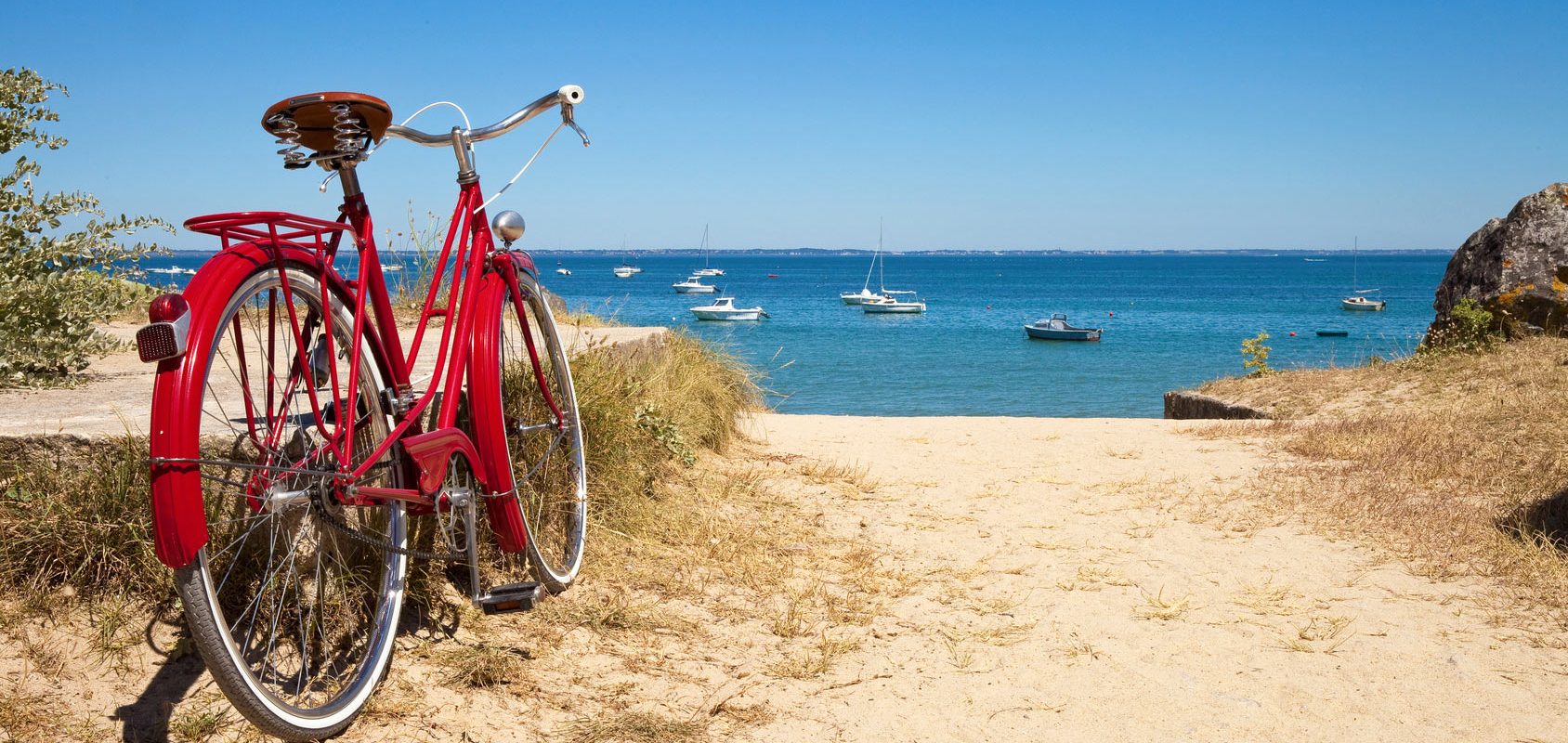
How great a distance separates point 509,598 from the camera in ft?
10.2

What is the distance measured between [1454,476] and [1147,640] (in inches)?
124

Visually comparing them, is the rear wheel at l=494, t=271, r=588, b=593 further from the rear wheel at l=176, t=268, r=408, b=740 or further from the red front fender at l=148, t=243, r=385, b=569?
the red front fender at l=148, t=243, r=385, b=569

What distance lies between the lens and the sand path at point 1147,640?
3041 millimetres

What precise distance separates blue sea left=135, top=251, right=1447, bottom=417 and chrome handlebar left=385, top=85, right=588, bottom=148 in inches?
138

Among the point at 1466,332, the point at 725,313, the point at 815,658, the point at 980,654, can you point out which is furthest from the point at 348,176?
the point at 725,313

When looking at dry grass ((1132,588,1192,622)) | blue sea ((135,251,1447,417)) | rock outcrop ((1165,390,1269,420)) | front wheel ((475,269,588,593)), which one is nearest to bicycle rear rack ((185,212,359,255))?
front wheel ((475,269,588,593))

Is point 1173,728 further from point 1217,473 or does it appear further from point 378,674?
point 1217,473

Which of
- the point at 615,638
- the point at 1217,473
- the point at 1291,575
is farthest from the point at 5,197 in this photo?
the point at 1217,473

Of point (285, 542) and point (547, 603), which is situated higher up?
point (285, 542)

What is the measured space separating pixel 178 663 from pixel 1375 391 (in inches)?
387

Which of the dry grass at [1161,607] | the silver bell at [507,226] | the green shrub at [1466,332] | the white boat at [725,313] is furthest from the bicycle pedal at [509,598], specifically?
the white boat at [725,313]

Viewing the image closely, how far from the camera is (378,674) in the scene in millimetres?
2691

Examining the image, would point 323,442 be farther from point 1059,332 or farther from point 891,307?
point 891,307

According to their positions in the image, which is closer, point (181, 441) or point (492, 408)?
point (181, 441)
